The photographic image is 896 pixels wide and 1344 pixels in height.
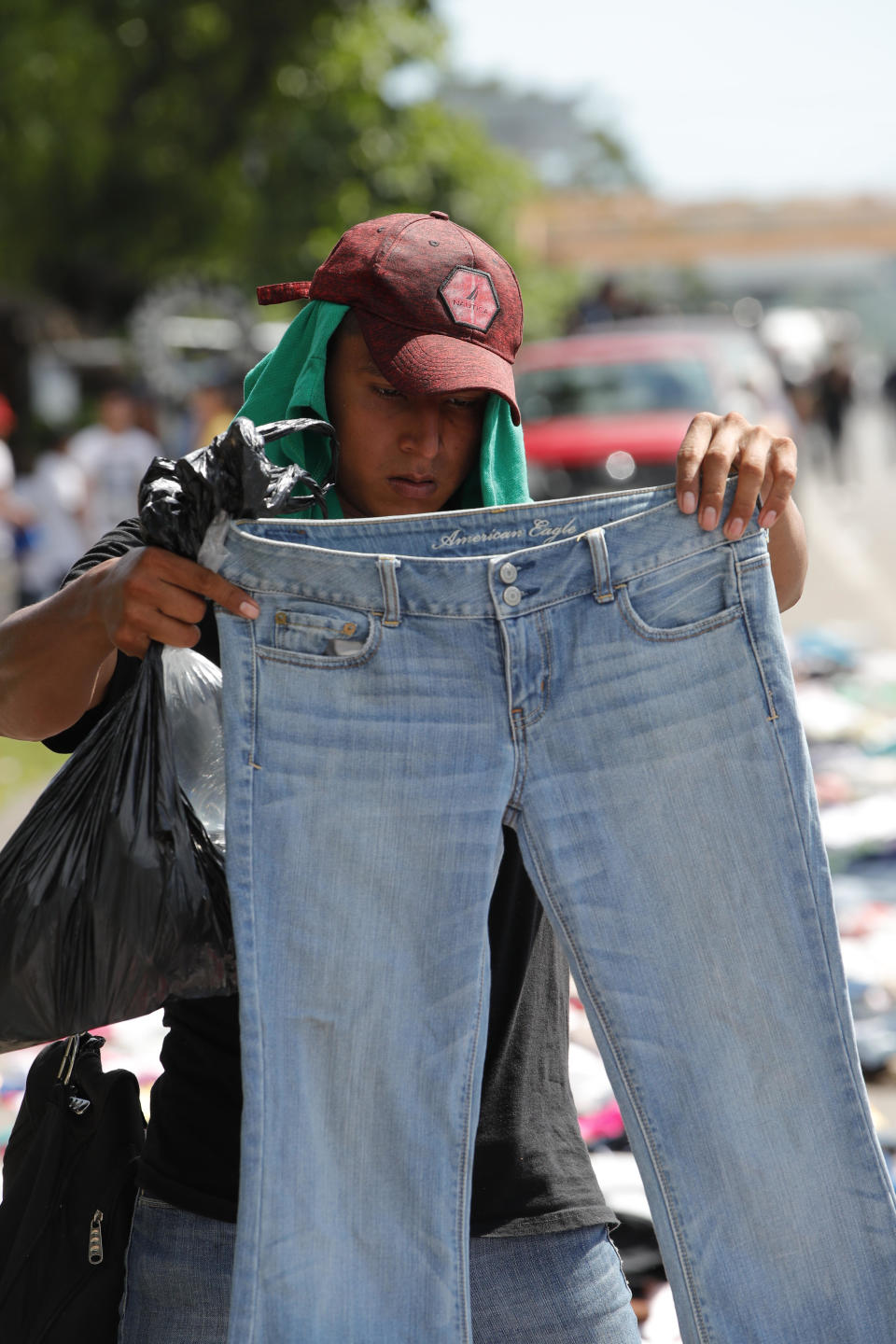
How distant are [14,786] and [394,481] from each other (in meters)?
5.14

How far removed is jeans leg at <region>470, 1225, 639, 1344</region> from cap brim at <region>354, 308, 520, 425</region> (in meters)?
1.12

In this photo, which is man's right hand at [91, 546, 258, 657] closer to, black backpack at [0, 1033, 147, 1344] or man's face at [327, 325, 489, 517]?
man's face at [327, 325, 489, 517]

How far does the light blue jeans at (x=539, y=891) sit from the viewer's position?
1881 mm

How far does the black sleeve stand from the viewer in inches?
79.7

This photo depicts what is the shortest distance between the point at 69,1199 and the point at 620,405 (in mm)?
11687

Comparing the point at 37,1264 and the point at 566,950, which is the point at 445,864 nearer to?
the point at 566,950

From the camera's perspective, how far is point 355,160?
53.9 feet

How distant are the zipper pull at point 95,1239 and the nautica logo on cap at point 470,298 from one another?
131cm

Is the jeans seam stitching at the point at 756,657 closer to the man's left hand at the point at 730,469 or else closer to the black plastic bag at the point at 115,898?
the man's left hand at the point at 730,469

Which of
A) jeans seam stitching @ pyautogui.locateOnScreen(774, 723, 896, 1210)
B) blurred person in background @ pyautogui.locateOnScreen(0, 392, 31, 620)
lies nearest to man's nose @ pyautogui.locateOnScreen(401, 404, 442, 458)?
jeans seam stitching @ pyautogui.locateOnScreen(774, 723, 896, 1210)

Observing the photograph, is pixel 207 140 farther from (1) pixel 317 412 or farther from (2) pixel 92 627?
(2) pixel 92 627

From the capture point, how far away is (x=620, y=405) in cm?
1313

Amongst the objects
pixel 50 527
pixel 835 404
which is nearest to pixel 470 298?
pixel 50 527

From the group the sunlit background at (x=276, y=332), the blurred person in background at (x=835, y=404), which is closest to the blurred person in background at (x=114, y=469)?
the sunlit background at (x=276, y=332)
